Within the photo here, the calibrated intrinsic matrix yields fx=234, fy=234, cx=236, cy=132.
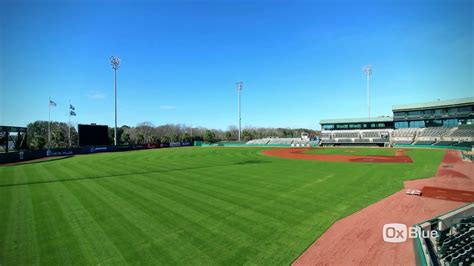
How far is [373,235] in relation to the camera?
26.1ft

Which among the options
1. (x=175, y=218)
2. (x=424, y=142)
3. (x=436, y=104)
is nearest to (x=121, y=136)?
(x=175, y=218)

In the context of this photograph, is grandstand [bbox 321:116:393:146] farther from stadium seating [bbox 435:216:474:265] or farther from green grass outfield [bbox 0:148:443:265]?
stadium seating [bbox 435:216:474:265]

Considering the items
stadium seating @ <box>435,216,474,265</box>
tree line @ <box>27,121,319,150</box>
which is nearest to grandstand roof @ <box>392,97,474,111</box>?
stadium seating @ <box>435,216,474,265</box>

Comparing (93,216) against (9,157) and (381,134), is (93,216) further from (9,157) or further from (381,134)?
(381,134)

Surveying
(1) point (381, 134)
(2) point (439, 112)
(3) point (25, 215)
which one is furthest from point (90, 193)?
(2) point (439, 112)

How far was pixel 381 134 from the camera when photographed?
204ft

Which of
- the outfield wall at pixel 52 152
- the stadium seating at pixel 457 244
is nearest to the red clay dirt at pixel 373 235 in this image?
the stadium seating at pixel 457 244

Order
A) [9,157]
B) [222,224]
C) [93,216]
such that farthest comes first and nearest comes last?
[9,157], [93,216], [222,224]

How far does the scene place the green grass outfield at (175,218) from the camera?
263 inches

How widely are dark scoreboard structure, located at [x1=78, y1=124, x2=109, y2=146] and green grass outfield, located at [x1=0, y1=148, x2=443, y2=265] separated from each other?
28.8m

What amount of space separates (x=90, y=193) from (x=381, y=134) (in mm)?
67575

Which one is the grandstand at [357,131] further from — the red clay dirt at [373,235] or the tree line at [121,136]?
the red clay dirt at [373,235]

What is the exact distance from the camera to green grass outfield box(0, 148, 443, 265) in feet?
21.9

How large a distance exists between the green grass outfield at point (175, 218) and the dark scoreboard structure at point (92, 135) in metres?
28.8
